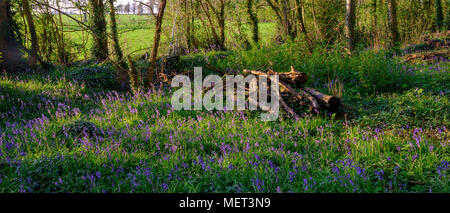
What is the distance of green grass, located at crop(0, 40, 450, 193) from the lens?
3.20 meters

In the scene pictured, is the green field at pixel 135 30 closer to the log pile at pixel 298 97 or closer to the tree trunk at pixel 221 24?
the tree trunk at pixel 221 24

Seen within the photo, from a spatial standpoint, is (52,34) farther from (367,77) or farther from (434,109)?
(434,109)

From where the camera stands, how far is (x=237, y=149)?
3891mm

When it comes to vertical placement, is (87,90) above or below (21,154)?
above

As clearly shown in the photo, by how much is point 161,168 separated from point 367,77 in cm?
522

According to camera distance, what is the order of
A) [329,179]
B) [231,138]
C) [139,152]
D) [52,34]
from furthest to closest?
[52,34] → [231,138] → [139,152] → [329,179]

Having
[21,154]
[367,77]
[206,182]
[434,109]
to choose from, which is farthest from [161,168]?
[367,77]

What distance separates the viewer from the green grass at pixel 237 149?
10.5 feet

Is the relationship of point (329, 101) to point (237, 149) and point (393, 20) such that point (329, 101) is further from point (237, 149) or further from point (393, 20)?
point (393, 20)

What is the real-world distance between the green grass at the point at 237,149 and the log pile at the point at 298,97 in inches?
Result: 9.1

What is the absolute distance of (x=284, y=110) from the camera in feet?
17.6

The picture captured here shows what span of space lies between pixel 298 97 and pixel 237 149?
2.16m

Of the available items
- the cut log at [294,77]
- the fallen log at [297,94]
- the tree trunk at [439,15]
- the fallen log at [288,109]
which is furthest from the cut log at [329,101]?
the tree trunk at [439,15]

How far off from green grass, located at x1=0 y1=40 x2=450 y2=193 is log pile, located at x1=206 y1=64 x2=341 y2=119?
0.23m
